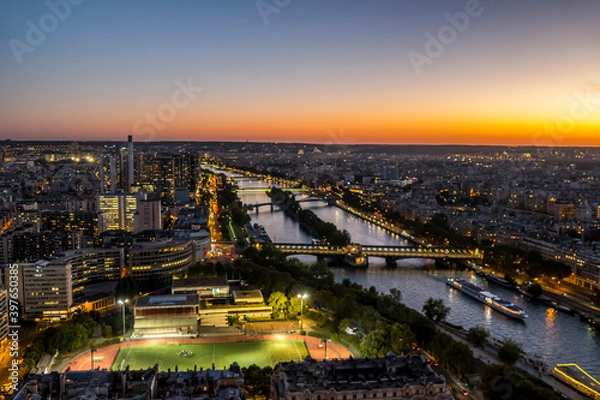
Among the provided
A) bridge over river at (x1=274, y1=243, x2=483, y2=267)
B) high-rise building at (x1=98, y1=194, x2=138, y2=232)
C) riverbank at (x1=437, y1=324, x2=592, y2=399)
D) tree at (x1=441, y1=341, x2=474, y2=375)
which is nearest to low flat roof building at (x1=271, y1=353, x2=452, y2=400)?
tree at (x1=441, y1=341, x2=474, y2=375)

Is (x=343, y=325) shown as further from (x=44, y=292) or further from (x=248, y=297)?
(x=44, y=292)

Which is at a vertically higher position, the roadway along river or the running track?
the running track

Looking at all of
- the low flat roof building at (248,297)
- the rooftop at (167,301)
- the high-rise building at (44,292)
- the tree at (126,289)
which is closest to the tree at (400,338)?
the low flat roof building at (248,297)

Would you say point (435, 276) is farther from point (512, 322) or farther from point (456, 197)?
point (456, 197)

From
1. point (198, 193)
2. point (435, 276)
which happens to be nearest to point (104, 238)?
point (435, 276)

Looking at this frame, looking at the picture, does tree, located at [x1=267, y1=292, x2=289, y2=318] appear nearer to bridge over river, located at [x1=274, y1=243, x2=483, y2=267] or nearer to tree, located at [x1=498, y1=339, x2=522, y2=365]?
tree, located at [x1=498, y1=339, x2=522, y2=365]
